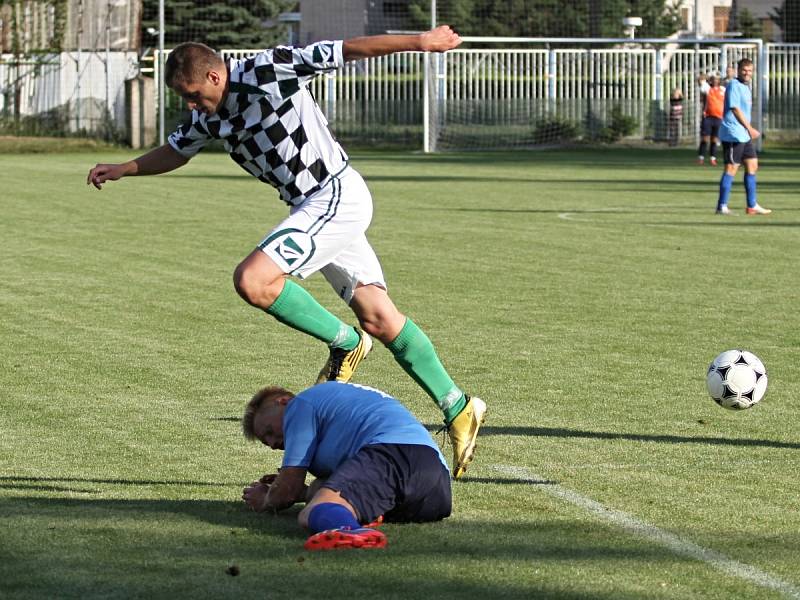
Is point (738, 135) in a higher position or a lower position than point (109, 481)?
higher

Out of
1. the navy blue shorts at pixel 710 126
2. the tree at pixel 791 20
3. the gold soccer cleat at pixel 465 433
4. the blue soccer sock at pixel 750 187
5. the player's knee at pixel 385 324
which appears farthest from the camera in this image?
the tree at pixel 791 20

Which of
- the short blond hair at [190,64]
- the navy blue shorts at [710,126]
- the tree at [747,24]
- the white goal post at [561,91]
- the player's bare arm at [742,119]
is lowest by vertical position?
the short blond hair at [190,64]

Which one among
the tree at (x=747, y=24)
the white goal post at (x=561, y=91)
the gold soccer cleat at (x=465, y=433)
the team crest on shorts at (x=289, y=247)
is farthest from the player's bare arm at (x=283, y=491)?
the tree at (x=747, y=24)

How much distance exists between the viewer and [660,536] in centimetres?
546

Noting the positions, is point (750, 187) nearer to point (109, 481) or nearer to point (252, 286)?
point (252, 286)

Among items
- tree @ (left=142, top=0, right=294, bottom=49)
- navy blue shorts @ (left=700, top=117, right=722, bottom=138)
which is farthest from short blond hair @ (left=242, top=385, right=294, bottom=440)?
tree @ (left=142, top=0, right=294, bottom=49)

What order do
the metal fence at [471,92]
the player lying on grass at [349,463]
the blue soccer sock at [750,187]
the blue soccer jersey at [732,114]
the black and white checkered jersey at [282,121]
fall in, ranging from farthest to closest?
1. the metal fence at [471,92]
2. the blue soccer sock at [750,187]
3. the blue soccer jersey at [732,114]
4. the black and white checkered jersey at [282,121]
5. the player lying on grass at [349,463]

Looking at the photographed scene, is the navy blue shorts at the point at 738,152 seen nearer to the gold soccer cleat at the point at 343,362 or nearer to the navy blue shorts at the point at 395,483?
the gold soccer cleat at the point at 343,362

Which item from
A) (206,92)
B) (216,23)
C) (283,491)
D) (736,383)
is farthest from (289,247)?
(216,23)

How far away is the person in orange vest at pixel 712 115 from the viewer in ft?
105

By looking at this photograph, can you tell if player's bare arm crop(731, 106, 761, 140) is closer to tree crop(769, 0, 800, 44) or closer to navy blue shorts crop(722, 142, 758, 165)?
navy blue shorts crop(722, 142, 758, 165)

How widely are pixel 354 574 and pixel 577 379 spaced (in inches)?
167

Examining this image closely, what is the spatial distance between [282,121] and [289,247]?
1.91ft

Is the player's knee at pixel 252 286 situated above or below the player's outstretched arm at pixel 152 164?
below
